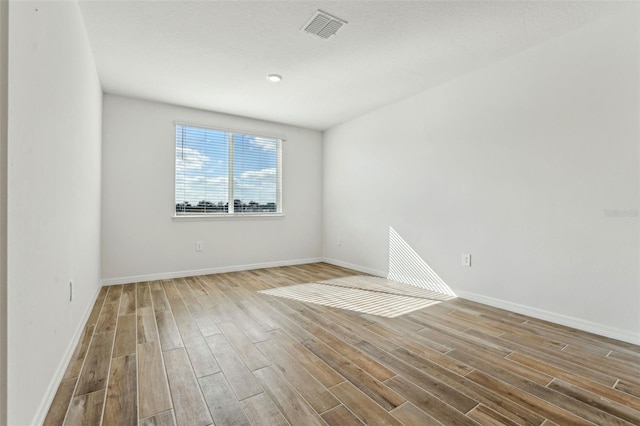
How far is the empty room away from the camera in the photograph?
1406 millimetres

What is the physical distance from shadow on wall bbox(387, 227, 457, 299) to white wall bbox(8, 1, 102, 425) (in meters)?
3.24

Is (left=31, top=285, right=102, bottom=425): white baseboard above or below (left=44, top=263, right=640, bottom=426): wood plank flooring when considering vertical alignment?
above

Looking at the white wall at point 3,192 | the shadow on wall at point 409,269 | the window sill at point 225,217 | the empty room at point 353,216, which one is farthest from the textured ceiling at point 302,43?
the shadow on wall at point 409,269

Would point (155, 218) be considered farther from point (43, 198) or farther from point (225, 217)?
point (43, 198)

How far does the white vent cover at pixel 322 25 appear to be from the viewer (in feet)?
7.40

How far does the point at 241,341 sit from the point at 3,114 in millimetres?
1736

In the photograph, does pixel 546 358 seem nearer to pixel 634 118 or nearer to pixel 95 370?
pixel 634 118

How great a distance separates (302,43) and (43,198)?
2.12 meters

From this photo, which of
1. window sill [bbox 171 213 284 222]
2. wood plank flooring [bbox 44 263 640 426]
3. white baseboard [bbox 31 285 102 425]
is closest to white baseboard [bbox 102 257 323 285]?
window sill [bbox 171 213 284 222]

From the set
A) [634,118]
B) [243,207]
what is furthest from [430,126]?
[243,207]

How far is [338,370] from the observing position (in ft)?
5.80

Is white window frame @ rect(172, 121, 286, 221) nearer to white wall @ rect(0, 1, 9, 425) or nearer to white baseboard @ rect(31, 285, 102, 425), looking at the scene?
white baseboard @ rect(31, 285, 102, 425)

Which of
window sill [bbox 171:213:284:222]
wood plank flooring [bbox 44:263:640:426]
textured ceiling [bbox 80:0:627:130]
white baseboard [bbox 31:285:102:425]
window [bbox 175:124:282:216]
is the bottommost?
wood plank flooring [bbox 44:263:640:426]

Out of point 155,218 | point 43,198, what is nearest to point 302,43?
point 43,198
